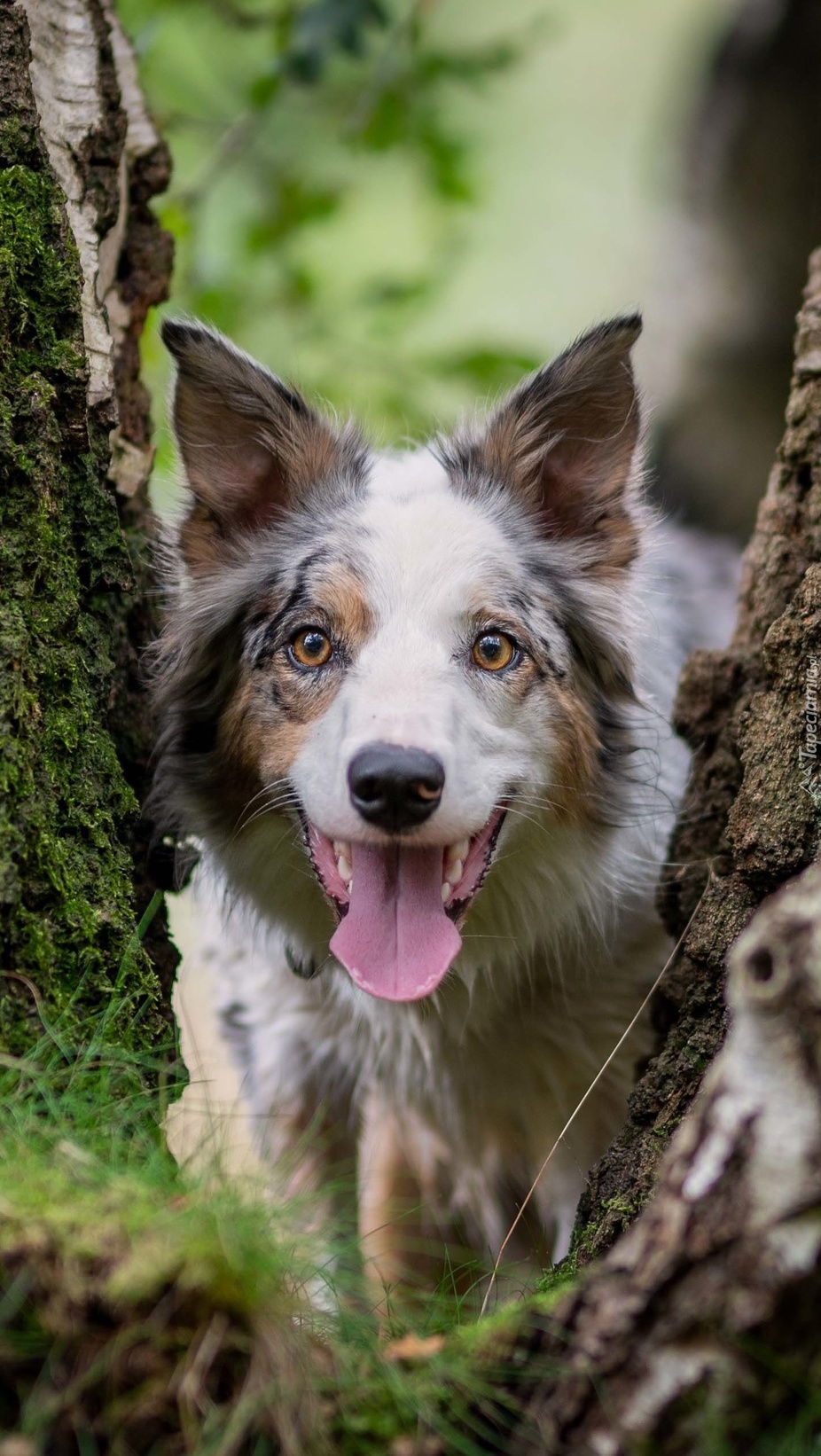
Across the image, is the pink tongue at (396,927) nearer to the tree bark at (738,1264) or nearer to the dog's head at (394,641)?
the dog's head at (394,641)

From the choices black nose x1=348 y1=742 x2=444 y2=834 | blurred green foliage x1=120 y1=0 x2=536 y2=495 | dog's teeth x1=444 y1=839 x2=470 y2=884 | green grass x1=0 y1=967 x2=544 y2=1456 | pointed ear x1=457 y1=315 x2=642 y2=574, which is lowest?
green grass x1=0 y1=967 x2=544 y2=1456

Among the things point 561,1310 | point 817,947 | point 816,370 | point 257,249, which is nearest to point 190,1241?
point 561,1310

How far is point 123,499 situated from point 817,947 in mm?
2542

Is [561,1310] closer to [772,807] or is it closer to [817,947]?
[817,947]

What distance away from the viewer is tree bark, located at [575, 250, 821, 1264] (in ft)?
9.68

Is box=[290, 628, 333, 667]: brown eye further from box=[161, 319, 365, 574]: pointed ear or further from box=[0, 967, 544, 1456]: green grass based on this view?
box=[0, 967, 544, 1456]: green grass

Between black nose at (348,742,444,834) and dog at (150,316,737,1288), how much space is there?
0.09m

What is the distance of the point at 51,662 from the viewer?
2.87m

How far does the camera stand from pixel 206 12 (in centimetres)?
590

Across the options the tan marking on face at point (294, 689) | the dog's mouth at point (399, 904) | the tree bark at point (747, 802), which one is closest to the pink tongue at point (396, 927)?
the dog's mouth at point (399, 904)

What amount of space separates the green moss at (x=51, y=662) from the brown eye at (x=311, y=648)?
0.46 m

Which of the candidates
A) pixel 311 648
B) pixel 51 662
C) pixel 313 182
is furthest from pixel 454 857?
pixel 313 182

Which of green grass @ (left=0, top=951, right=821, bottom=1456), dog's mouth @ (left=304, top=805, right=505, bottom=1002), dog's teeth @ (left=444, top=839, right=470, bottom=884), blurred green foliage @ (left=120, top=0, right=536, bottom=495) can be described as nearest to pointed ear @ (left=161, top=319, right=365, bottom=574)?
dog's mouth @ (left=304, top=805, right=505, bottom=1002)

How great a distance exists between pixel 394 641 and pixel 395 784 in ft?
1.67
